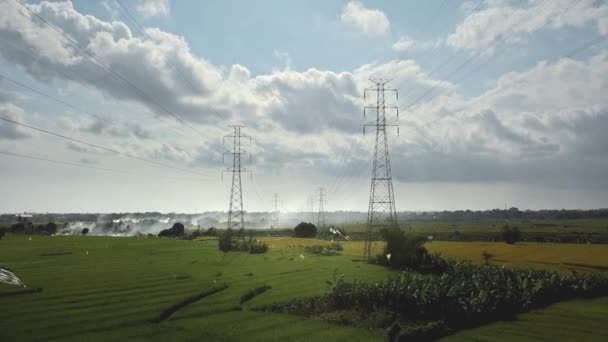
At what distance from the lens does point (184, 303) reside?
127 feet

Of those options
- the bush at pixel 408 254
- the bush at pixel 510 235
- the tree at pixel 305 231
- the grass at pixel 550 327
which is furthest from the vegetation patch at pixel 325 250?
the grass at pixel 550 327

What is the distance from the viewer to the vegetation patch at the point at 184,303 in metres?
34.0

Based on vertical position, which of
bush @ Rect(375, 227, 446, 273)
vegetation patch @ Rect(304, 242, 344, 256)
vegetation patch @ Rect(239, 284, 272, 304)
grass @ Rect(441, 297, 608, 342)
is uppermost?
bush @ Rect(375, 227, 446, 273)

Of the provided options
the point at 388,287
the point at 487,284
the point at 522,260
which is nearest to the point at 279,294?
the point at 388,287

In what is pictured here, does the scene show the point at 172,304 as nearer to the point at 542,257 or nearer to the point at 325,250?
the point at 325,250

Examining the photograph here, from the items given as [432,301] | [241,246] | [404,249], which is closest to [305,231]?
[241,246]

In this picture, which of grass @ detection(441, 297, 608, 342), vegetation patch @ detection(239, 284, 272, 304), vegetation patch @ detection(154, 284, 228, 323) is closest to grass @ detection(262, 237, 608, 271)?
grass @ detection(441, 297, 608, 342)

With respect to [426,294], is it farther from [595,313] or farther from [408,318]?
[595,313]

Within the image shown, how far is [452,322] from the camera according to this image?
3403 cm

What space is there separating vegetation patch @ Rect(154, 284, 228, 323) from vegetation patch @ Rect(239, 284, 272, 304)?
13.0 ft

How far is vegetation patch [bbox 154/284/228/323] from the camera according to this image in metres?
34.0

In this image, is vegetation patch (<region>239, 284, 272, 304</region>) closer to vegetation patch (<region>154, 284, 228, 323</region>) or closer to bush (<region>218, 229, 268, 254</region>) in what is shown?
vegetation patch (<region>154, 284, 228, 323</region>)

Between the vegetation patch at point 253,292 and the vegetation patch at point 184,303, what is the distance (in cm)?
397

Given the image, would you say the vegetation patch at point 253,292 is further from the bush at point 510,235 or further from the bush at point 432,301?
the bush at point 510,235
